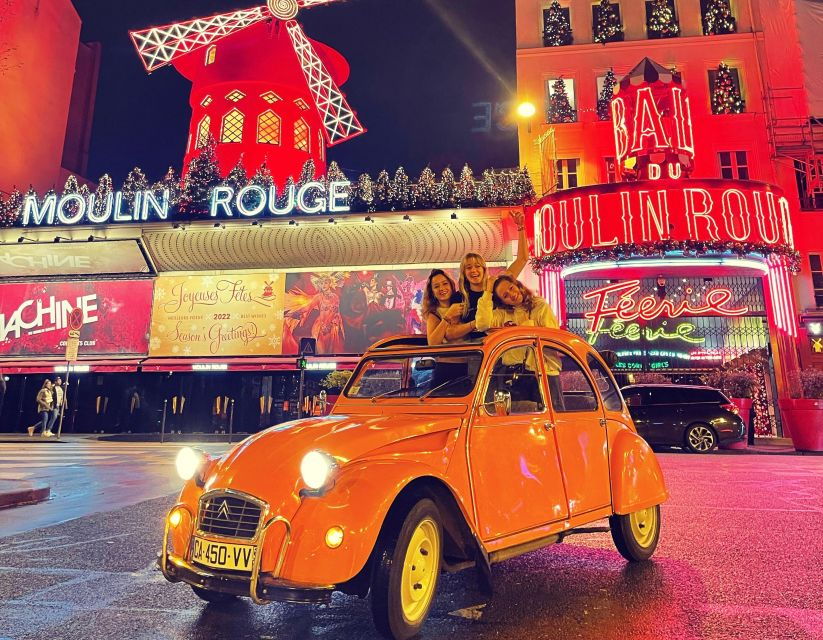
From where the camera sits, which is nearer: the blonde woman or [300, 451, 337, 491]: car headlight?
[300, 451, 337, 491]: car headlight

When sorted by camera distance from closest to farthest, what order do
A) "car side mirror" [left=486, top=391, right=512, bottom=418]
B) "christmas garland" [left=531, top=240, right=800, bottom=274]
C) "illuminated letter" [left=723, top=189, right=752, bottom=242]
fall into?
"car side mirror" [left=486, top=391, right=512, bottom=418] → "christmas garland" [left=531, top=240, right=800, bottom=274] → "illuminated letter" [left=723, top=189, right=752, bottom=242]

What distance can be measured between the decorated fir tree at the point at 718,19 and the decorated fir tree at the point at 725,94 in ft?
5.37

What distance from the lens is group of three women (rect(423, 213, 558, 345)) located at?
15.4 ft

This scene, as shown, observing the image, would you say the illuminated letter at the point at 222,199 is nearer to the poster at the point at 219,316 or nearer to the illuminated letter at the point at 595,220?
the poster at the point at 219,316

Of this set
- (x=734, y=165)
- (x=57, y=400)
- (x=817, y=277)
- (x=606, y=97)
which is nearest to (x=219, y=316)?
(x=57, y=400)

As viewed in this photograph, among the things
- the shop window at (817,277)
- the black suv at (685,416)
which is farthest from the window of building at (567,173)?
the black suv at (685,416)

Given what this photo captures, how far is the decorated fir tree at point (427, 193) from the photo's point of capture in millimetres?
18703

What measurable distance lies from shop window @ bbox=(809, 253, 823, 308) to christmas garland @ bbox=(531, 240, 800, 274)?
10.6 ft

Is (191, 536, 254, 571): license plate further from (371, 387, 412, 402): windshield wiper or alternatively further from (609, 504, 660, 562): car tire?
(609, 504, 660, 562): car tire

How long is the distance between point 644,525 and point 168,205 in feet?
63.1

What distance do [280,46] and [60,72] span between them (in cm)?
1261

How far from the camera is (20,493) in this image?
279 inches

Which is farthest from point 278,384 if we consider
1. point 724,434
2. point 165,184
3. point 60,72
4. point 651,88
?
point 60,72

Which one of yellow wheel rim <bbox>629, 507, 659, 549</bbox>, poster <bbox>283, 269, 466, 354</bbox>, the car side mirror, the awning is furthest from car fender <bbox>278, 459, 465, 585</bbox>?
the awning
